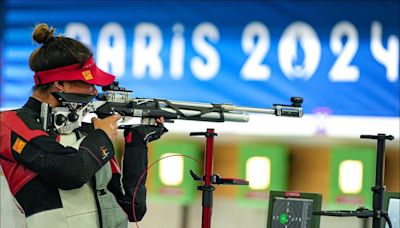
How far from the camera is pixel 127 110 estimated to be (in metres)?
2.05

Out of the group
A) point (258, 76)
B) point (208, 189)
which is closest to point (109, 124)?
point (208, 189)

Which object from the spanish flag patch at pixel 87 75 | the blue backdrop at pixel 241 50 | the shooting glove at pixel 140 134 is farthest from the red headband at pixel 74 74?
the blue backdrop at pixel 241 50

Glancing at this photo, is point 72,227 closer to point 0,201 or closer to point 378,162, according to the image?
point 0,201

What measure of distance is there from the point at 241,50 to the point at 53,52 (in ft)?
5.10

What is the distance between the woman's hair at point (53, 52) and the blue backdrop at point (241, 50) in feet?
4.83

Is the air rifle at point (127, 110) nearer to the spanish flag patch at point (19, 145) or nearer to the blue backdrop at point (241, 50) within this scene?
the spanish flag patch at point (19, 145)

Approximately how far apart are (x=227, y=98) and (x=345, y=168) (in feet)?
2.02

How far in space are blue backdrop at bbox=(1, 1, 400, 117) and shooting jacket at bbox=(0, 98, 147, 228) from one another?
4.88ft

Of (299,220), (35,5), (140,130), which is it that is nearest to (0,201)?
(140,130)

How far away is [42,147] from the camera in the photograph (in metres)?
1.83

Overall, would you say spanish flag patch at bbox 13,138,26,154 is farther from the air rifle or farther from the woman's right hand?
the woman's right hand

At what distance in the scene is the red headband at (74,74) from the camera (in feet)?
6.28

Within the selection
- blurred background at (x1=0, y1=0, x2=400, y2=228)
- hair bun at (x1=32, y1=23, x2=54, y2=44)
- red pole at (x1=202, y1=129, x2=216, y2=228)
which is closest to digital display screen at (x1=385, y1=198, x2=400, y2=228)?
red pole at (x1=202, y1=129, x2=216, y2=228)

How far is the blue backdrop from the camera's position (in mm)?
3227
